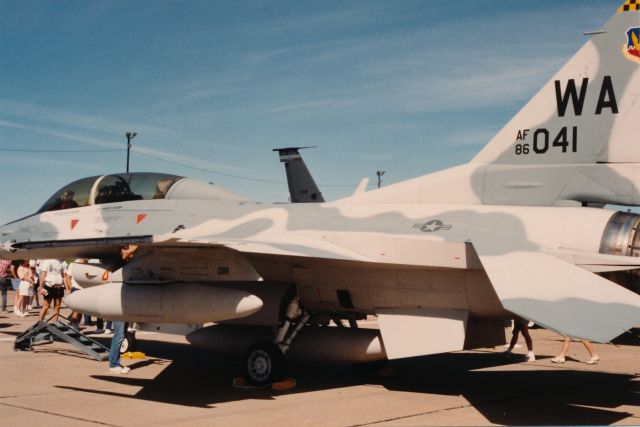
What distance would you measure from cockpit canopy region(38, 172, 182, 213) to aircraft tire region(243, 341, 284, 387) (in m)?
3.38

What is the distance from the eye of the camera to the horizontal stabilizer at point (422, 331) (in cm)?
898

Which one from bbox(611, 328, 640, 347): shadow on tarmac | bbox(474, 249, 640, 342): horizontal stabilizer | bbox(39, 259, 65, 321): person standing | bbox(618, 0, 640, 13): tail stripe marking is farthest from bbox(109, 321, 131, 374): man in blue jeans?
bbox(611, 328, 640, 347): shadow on tarmac

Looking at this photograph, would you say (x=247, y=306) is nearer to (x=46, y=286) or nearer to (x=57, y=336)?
(x=57, y=336)

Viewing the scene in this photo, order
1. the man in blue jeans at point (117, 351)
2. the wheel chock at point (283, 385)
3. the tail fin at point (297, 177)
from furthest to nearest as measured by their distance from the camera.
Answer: the tail fin at point (297, 177) → the man in blue jeans at point (117, 351) → the wheel chock at point (283, 385)

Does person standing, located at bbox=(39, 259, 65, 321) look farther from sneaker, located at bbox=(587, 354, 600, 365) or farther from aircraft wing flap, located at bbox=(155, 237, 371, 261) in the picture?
sneaker, located at bbox=(587, 354, 600, 365)

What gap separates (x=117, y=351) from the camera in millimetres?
10711

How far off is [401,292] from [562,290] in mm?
2512

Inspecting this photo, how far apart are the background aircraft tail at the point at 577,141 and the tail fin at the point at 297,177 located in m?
15.2

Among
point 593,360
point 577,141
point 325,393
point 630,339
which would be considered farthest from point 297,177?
point 577,141

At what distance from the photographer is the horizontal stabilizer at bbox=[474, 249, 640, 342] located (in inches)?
264

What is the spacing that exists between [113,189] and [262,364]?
4.35m

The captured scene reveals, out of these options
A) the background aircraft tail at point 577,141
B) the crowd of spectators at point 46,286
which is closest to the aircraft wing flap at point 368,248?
the background aircraft tail at point 577,141

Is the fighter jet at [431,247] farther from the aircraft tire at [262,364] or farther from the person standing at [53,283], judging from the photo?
the person standing at [53,283]

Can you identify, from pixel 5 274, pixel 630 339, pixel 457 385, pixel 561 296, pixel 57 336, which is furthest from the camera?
pixel 5 274
